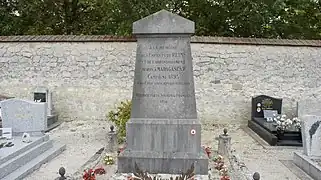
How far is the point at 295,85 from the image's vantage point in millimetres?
11031

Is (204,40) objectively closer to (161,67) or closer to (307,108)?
(307,108)

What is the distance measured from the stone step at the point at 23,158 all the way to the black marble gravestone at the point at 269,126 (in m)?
4.91

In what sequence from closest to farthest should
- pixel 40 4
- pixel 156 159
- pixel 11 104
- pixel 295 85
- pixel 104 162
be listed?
pixel 156 159, pixel 104 162, pixel 11 104, pixel 295 85, pixel 40 4

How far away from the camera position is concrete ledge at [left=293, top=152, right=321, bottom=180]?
5702 mm

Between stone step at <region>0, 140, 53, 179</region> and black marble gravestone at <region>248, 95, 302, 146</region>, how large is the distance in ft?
16.1

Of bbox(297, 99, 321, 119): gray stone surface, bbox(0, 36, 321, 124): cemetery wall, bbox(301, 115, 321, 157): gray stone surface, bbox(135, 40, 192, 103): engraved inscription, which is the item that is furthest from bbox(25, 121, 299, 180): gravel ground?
bbox(297, 99, 321, 119): gray stone surface

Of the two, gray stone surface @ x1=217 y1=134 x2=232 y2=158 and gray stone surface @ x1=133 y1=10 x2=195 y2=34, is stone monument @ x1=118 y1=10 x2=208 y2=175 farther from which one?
gray stone surface @ x1=217 y1=134 x2=232 y2=158

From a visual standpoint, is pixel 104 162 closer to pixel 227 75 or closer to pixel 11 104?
pixel 11 104

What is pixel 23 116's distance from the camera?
7398 mm

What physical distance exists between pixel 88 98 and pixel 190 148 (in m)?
A: 6.48

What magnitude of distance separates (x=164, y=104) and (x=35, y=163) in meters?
2.51

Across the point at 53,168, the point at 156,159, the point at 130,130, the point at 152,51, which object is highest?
the point at 152,51

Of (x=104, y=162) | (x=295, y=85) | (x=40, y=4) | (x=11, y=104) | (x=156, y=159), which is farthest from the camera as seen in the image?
(x=40, y=4)

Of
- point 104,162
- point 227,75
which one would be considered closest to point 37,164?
point 104,162
